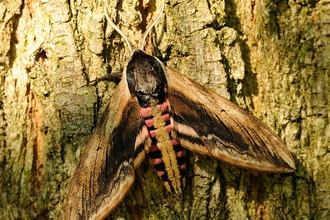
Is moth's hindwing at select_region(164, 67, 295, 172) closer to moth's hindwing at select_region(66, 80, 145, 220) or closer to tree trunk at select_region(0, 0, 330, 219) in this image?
tree trunk at select_region(0, 0, 330, 219)

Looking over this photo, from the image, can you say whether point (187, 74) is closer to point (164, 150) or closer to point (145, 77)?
point (145, 77)

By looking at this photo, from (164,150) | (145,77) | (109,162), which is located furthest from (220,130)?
(109,162)

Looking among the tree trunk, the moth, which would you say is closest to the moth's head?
the moth

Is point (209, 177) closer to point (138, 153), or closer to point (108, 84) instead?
point (138, 153)

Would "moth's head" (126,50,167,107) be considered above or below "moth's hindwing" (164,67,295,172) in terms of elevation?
above

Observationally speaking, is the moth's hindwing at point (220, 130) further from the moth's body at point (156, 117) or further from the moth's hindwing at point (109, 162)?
the moth's hindwing at point (109, 162)
